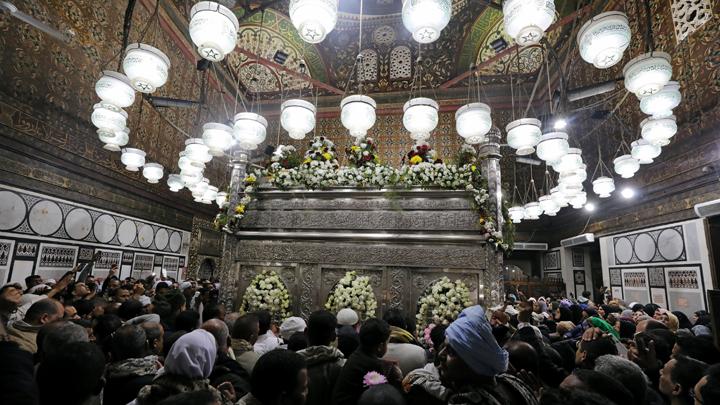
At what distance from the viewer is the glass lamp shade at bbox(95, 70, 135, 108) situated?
13.9 feet

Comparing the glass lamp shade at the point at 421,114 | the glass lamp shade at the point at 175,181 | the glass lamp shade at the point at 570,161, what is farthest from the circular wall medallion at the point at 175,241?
the glass lamp shade at the point at 570,161

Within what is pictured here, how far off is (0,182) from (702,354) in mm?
8955

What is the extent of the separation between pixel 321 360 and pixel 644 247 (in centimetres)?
883

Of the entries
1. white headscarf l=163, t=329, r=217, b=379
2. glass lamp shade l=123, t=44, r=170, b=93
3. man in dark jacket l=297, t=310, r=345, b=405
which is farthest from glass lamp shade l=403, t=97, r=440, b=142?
white headscarf l=163, t=329, r=217, b=379

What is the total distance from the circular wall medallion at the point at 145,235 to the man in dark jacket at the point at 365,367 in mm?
8603

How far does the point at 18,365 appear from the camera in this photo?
51.6 inches

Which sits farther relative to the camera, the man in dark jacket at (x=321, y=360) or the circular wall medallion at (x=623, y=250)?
the circular wall medallion at (x=623, y=250)

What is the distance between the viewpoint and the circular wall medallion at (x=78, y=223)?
23.1 ft

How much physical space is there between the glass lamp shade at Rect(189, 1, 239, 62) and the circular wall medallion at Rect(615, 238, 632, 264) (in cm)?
969

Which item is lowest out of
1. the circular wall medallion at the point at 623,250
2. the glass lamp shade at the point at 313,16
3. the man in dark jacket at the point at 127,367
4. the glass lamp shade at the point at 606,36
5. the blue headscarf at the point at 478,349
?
the man in dark jacket at the point at 127,367

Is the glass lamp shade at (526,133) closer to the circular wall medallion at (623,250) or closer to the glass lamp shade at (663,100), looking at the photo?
the glass lamp shade at (663,100)

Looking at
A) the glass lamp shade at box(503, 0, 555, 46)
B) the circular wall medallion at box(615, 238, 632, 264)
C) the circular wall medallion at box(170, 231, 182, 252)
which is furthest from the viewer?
the circular wall medallion at box(170, 231, 182, 252)

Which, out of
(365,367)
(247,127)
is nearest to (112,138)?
(247,127)

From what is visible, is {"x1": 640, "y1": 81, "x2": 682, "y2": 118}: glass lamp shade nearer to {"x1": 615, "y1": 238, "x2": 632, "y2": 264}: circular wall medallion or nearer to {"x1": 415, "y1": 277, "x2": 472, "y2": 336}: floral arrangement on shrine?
{"x1": 415, "y1": 277, "x2": 472, "y2": 336}: floral arrangement on shrine
